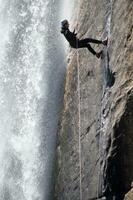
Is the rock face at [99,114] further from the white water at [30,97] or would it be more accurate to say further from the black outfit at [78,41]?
the white water at [30,97]

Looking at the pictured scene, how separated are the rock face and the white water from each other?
120 cm

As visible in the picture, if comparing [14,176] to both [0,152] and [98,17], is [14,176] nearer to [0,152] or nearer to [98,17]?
[0,152]

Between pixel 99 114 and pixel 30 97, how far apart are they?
5788 mm

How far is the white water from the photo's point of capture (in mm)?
18500

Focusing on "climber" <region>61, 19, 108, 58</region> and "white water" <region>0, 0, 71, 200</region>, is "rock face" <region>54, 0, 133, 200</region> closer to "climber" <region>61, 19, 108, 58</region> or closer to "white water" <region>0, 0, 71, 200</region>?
"climber" <region>61, 19, 108, 58</region>

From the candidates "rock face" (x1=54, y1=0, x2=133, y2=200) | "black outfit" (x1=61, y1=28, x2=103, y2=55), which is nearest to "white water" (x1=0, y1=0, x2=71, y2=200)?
"rock face" (x1=54, y1=0, x2=133, y2=200)

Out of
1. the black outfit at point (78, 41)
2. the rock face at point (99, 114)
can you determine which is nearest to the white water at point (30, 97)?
the rock face at point (99, 114)

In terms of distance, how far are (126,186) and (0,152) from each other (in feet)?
28.1

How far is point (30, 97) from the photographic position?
65.1ft

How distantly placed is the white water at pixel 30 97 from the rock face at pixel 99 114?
1197 millimetres

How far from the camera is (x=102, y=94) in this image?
14.5m

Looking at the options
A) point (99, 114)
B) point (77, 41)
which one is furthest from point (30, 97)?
point (99, 114)

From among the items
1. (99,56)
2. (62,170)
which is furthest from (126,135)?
(62,170)

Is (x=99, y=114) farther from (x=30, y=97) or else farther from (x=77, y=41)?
(x=30, y=97)
